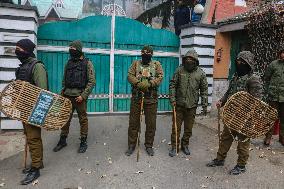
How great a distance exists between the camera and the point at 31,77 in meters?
4.68

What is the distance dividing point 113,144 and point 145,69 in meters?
1.80

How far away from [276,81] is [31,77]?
4708 millimetres

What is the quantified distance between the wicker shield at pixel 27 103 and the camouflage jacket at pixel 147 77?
5.20 ft

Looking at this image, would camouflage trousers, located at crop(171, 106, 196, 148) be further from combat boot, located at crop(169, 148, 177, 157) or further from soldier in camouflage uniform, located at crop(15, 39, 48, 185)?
soldier in camouflage uniform, located at crop(15, 39, 48, 185)

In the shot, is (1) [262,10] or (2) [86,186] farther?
(1) [262,10]

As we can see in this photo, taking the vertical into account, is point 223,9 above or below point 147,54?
above

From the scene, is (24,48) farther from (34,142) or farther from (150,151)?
(150,151)

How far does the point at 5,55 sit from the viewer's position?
6.65m

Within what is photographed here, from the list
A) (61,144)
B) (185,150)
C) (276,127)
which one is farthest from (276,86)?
(61,144)

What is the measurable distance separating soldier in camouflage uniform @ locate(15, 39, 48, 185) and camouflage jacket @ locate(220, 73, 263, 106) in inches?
121

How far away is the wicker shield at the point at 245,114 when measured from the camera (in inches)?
193

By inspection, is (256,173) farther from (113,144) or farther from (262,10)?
(262,10)

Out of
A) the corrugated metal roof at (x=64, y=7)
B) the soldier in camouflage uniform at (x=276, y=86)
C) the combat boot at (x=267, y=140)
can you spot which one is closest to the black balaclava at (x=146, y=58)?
the soldier in camouflage uniform at (x=276, y=86)

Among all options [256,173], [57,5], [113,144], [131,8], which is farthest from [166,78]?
[131,8]
